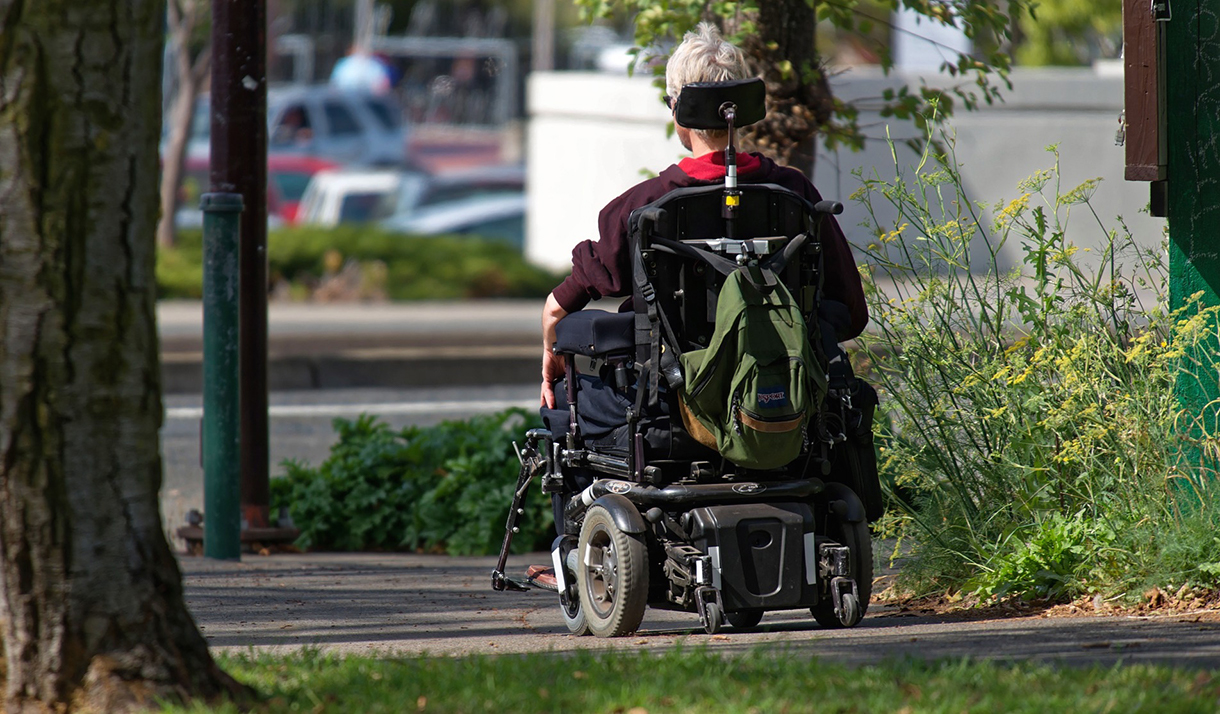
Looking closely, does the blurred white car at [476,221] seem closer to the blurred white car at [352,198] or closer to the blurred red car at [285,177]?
the blurred white car at [352,198]

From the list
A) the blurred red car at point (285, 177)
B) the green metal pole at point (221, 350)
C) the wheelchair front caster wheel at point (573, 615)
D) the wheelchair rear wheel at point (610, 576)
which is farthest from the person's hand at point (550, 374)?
the blurred red car at point (285, 177)

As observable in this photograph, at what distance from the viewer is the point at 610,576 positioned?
4.29 metres

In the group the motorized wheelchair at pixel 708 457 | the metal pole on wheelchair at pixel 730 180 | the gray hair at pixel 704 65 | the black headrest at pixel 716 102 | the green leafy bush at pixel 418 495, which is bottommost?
the green leafy bush at pixel 418 495

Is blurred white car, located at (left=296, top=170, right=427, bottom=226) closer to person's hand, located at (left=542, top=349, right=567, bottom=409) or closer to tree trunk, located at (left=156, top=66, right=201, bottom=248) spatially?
tree trunk, located at (left=156, top=66, right=201, bottom=248)

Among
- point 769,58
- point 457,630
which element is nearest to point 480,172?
point 769,58

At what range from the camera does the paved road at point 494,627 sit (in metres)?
3.93

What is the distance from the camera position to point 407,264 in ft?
63.4

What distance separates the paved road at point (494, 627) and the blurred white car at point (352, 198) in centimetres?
1825

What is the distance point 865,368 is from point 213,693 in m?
2.98

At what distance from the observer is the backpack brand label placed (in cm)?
395

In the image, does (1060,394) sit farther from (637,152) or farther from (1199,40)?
(637,152)

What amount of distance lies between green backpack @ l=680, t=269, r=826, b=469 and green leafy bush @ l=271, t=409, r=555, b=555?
2884 millimetres

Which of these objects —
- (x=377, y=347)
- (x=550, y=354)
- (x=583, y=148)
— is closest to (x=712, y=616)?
(x=550, y=354)

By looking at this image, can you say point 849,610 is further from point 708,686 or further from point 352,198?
point 352,198
